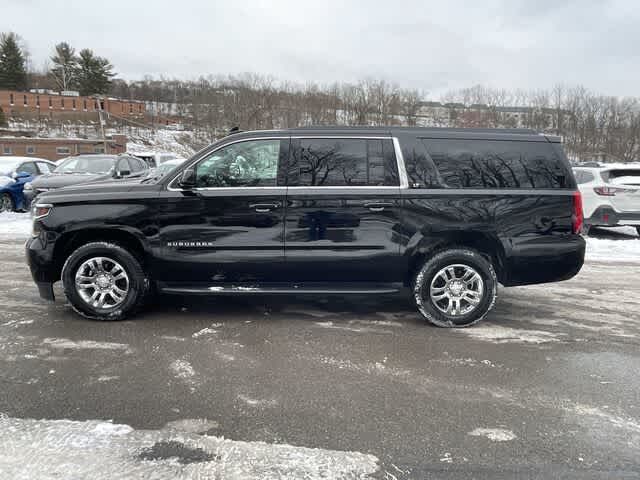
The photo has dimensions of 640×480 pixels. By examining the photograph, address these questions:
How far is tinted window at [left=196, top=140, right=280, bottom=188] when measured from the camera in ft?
15.7

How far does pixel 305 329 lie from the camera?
4.82 meters

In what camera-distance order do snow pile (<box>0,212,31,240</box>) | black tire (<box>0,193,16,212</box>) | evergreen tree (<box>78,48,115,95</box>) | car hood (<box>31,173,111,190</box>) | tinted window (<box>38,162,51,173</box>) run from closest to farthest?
snow pile (<box>0,212,31,240</box>) < car hood (<box>31,173,111,190</box>) < black tire (<box>0,193,16,212</box>) < tinted window (<box>38,162,51,173</box>) < evergreen tree (<box>78,48,115,95</box>)

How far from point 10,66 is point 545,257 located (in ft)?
349

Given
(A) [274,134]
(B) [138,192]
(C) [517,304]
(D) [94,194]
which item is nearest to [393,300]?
(C) [517,304]

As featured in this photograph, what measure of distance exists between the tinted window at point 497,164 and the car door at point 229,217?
1.62m

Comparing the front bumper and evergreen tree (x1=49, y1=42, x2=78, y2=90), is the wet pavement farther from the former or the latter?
evergreen tree (x1=49, y1=42, x2=78, y2=90)

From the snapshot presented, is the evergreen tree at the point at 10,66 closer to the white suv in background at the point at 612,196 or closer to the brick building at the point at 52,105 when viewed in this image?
the brick building at the point at 52,105

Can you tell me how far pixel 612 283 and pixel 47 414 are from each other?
717cm

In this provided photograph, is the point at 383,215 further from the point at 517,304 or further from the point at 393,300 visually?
the point at 517,304

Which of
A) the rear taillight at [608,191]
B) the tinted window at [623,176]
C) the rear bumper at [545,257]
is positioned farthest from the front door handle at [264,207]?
the tinted window at [623,176]

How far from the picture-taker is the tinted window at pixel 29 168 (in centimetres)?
1513

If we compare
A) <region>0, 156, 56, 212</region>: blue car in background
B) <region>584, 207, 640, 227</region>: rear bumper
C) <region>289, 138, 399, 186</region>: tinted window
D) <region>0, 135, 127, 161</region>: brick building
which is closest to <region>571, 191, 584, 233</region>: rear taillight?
<region>289, 138, 399, 186</region>: tinted window

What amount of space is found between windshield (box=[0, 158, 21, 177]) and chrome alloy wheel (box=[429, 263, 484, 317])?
45.9 feet

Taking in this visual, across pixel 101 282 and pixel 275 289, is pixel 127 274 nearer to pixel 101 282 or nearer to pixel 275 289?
pixel 101 282
